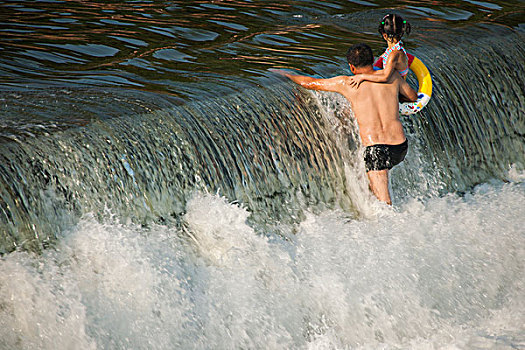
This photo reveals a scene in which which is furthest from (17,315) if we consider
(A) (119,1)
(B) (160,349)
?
(A) (119,1)

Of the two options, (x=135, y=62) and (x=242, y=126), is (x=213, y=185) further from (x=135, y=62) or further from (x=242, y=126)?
(x=135, y=62)

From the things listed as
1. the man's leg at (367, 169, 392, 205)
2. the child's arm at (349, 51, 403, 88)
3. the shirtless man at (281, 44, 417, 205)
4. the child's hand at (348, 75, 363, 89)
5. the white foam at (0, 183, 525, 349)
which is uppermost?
the child's arm at (349, 51, 403, 88)

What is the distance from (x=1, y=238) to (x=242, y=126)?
2.20m

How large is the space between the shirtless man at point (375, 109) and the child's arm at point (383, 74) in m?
0.03

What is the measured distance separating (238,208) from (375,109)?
1.38 m

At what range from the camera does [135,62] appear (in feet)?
23.3


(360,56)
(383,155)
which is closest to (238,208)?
(383,155)

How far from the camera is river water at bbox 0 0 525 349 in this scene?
4.61 m

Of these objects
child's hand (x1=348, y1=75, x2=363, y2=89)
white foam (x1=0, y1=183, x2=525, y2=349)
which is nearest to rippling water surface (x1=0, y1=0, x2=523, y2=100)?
child's hand (x1=348, y1=75, x2=363, y2=89)

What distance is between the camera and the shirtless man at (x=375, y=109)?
5.60 m

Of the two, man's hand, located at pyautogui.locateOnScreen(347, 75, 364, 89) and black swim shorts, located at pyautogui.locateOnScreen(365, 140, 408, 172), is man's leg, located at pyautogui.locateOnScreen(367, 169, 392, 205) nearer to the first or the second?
black swim shorts, located at pyautogui.locateOnScreen(365, 140, 408, 172)

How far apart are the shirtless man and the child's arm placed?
0.03 meters

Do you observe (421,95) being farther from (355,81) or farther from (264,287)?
(264,287)

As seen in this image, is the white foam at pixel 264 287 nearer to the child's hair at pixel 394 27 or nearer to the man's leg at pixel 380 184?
the man's leg at pixel 380 184
